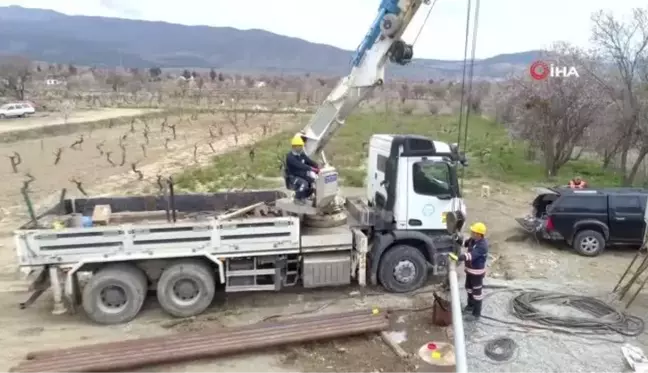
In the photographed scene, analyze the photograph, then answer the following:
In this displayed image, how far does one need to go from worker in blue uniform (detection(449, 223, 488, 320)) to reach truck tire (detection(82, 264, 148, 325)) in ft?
17.2

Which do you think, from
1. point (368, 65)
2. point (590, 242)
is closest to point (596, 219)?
point (590, 242)

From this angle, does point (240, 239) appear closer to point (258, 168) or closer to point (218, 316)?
point (218, 316)

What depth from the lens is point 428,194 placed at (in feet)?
33.7

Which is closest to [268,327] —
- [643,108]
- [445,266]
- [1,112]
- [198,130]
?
[445,266]

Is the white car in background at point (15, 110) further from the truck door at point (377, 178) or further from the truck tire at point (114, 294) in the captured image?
the truck door at point (377, 178)

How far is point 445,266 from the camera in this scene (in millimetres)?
10531

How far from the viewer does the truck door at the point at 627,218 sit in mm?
13344

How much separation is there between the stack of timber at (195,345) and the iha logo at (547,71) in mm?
18678

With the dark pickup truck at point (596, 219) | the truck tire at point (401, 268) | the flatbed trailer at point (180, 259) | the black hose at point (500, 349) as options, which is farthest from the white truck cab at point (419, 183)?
the dark pickup truck at point (596, 219)

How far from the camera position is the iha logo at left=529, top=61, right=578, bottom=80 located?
24.6 metres

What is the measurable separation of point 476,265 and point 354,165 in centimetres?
1653

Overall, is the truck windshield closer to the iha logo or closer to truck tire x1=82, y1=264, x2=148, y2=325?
truck tire x1=82, y1=264, x2=148, y2=325

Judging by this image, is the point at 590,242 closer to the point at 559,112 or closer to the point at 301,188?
the point at 301,188

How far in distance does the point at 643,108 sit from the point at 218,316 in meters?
19.6
